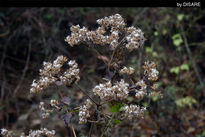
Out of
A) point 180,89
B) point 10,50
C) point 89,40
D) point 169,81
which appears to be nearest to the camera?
point 89,40

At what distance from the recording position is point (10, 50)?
4.77 meters

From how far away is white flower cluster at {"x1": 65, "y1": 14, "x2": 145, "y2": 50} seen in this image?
55.8 inches

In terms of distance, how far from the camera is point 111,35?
145 centimetres

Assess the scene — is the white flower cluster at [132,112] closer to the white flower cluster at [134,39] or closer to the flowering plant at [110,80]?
the flowering plant at [110,80]

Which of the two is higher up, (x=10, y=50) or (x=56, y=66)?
(x=10, y=50)

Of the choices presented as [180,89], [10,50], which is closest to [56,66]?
[180,89]

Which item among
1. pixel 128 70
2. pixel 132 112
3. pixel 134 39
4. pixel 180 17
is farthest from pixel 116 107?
pixel 180 17

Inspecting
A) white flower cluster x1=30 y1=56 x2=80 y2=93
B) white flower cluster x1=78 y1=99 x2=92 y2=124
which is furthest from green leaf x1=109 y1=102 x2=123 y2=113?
white flower cluster x1=30 y1=56 x2=80 y2=93

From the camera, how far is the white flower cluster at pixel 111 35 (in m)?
1.42

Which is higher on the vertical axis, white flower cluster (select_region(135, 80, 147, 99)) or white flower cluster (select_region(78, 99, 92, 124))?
white flower cluster (select_region(135, 80, 147, 99))

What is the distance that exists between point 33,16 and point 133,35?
3447 mm

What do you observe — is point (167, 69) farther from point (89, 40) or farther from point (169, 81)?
point (89, 40)

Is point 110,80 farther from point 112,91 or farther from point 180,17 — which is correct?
point 180,17

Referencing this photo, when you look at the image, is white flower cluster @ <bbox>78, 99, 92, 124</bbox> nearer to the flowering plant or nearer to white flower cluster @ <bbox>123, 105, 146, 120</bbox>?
the flowering plant
